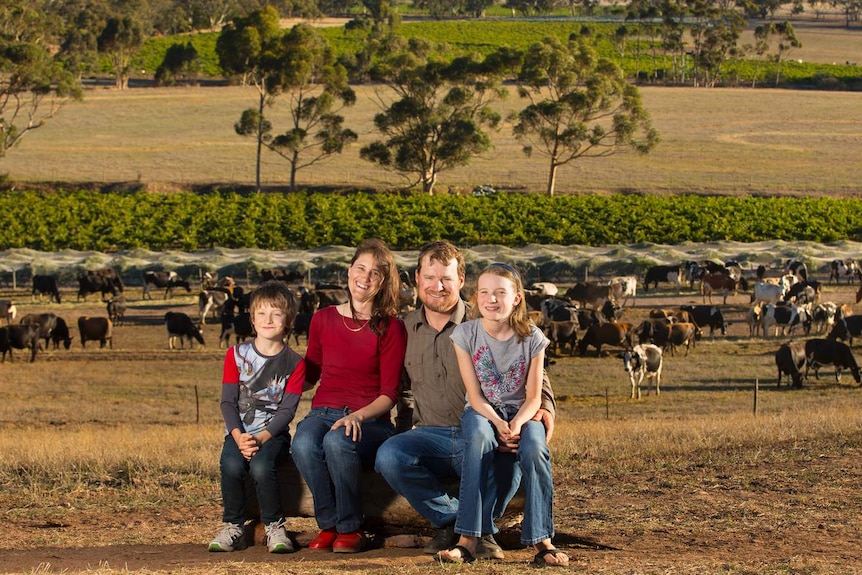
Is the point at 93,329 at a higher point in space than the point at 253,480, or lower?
lower

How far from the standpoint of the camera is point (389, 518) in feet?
25.6

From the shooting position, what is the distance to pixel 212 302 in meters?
33.8

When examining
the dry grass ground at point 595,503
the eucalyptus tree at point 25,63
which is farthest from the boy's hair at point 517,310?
the eucalyptus tree at point 25,63

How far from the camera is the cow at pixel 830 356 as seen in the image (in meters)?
24.4

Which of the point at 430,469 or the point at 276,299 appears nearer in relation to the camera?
the point at 430,469

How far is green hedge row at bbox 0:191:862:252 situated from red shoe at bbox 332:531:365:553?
41421 millimetres

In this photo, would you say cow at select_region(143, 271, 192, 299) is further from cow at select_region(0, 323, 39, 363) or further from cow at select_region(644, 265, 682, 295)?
cow at select_region(644, 265, 682, 295)

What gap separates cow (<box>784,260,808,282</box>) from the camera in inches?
1526

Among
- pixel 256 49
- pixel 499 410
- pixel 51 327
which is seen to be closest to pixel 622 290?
pixel 51 327

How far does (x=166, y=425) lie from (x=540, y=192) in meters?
47.1

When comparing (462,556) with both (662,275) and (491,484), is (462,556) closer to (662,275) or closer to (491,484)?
(491,484)

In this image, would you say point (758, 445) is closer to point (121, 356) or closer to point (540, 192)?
point (121, 356)

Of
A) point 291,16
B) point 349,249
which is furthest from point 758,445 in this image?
point 291,16

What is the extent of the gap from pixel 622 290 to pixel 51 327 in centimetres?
1639
